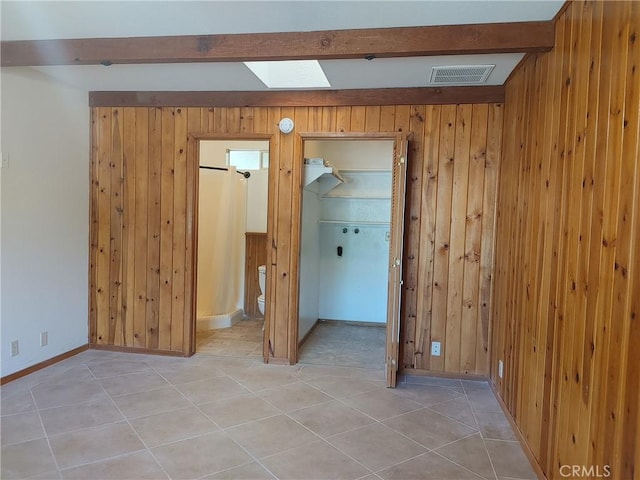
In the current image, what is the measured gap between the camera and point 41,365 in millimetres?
3340

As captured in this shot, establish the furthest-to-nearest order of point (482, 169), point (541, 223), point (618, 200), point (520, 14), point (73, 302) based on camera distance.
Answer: point (73, 302) → point (482, 169) → point (541, 223) → point (520, 14) → point (618, 200)

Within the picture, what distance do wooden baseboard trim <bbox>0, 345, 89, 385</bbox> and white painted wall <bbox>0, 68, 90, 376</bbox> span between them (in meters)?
0.03

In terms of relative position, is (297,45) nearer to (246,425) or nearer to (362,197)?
(246,425)

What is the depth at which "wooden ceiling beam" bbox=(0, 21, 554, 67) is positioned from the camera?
7.09 ft

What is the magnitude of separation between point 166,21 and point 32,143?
1.75m

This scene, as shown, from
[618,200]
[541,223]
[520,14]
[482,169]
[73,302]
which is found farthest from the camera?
[73,302]

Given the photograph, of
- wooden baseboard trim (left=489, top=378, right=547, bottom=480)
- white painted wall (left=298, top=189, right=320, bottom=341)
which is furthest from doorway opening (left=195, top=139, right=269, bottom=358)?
wooden baseboard trim (left=489, top=378, right=547, bottom=480)

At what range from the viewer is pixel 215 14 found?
2.16 metres

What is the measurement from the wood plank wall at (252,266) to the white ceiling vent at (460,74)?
292cm

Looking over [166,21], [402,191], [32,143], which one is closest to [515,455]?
[402,191]

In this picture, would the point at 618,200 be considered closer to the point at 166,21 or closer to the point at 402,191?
the point at 402,191

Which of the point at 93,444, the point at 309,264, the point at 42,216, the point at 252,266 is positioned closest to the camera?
the point at 93,444

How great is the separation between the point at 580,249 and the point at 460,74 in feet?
5.79

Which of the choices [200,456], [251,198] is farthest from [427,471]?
[251,198]
